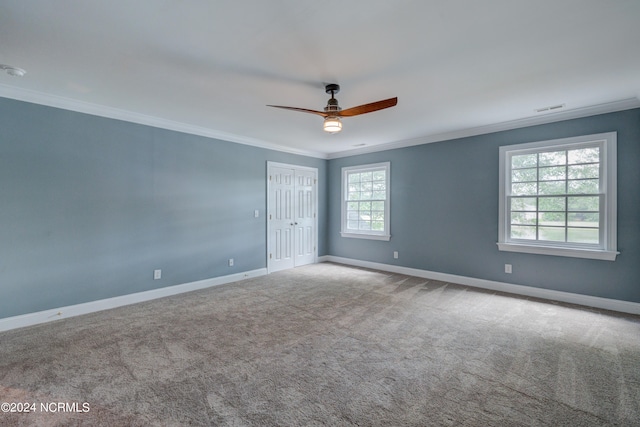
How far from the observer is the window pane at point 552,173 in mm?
4008

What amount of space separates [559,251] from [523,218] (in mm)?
624

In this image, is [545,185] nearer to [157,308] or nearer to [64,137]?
[157,308]

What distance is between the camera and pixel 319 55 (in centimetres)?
238

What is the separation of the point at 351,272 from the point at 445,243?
1.83 metres

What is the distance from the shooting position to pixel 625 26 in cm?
203

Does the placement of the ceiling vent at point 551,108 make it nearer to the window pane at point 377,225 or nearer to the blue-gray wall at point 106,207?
the window pane at point 377,225

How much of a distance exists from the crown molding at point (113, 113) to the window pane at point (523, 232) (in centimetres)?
447

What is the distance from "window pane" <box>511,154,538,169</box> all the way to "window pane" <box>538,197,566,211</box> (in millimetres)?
533

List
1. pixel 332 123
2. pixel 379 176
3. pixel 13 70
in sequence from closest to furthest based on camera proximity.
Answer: pixel 13 70, pixel 332 123, pixel 379 176

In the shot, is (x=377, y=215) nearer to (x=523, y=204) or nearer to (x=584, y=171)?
(x=523, y=204)

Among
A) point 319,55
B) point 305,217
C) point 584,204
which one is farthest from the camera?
point 305,217

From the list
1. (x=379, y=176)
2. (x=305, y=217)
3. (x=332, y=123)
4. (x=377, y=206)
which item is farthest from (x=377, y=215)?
(x=332, y=123)

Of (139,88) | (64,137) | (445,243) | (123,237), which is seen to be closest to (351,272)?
(445,243)

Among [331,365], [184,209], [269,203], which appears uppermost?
[269,203]
